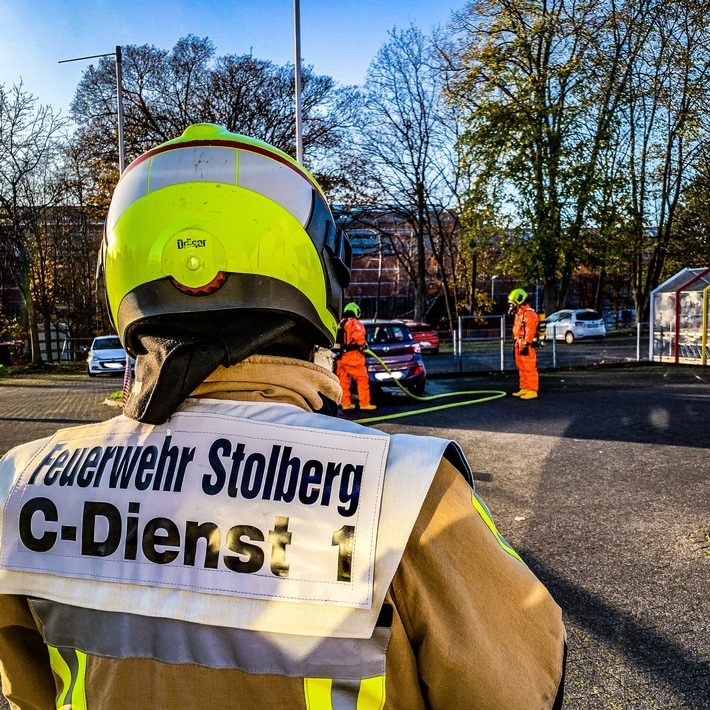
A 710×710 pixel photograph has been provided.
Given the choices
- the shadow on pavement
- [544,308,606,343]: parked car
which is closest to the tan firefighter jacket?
the shadow on pavement

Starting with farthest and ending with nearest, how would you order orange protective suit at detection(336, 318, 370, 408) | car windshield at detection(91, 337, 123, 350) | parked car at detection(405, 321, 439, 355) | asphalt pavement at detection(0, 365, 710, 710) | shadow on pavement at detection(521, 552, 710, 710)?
parked car at detection(405, 321, 439, 355) < car windshield at detection(91, 337, 123, 350) < orange protective suit at detection(336, 318, 370, 408) < asphalt pavement at detection(0, 365, 710, 710) < shadow on pavement at detection(521, 552, 710, 710)

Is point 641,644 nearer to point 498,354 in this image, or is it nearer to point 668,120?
point 498,354

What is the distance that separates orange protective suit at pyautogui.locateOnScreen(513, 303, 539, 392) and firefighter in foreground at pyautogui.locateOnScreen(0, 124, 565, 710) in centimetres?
1155

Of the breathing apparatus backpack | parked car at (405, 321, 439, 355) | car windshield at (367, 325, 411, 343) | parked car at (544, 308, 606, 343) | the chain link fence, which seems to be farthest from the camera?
parked car at (544, 308, 606, 343)

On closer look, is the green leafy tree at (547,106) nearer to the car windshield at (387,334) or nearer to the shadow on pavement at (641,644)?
the car windshield at (387,334)

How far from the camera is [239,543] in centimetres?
116

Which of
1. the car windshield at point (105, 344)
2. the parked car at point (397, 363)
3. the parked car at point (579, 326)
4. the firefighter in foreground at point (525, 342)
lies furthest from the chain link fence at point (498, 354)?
the car windshield at point (105, 344)

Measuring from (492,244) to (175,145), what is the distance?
33746 millimetres

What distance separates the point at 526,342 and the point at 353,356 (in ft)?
10.1

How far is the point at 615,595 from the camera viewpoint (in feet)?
13.0

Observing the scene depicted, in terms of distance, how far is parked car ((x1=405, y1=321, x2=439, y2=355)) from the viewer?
27.0 metres

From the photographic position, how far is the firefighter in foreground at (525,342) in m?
12.6

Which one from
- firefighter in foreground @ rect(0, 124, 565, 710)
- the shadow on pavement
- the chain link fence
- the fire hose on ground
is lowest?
the shadow on pavement

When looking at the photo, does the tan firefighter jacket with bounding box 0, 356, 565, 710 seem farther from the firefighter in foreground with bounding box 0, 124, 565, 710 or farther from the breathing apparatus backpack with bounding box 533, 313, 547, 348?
the breathing apparatus backpack with bounding box 533, 313, 547, 348
